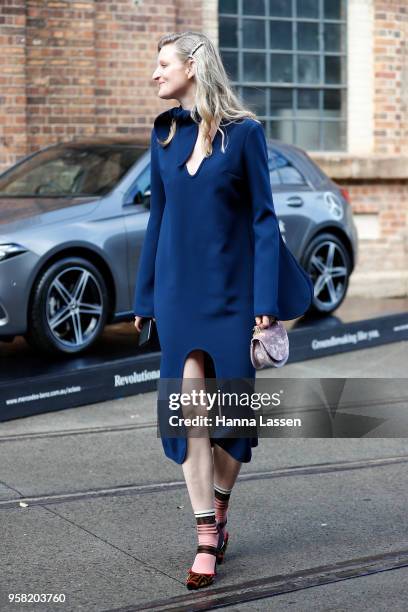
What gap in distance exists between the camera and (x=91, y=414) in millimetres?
7477

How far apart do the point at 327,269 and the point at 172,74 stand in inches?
241

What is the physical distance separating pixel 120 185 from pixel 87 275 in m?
0.93

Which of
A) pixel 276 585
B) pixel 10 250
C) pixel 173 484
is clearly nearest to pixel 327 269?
pixel 10 250

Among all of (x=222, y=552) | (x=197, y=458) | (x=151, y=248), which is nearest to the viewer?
(x=197, y=458)

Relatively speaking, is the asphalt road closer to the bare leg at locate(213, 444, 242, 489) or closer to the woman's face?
the bare leg at locate(213, 444, 242, 489)

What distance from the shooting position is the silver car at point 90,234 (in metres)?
7.94

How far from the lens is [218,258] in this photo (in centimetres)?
416

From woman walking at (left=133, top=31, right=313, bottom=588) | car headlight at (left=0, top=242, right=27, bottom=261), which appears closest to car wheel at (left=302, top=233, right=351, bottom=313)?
car headlight at (left=0, top=242, right=27, bottom=261)

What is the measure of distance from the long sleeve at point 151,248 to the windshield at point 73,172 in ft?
14.7

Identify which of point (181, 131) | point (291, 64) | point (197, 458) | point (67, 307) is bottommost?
point (67, 307)

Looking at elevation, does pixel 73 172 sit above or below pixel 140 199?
above

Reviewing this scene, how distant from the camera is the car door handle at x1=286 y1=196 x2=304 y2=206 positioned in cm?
989

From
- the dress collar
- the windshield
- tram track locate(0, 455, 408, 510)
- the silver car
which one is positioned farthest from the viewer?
the windshield

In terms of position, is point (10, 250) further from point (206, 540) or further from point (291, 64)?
point (291, 64)
